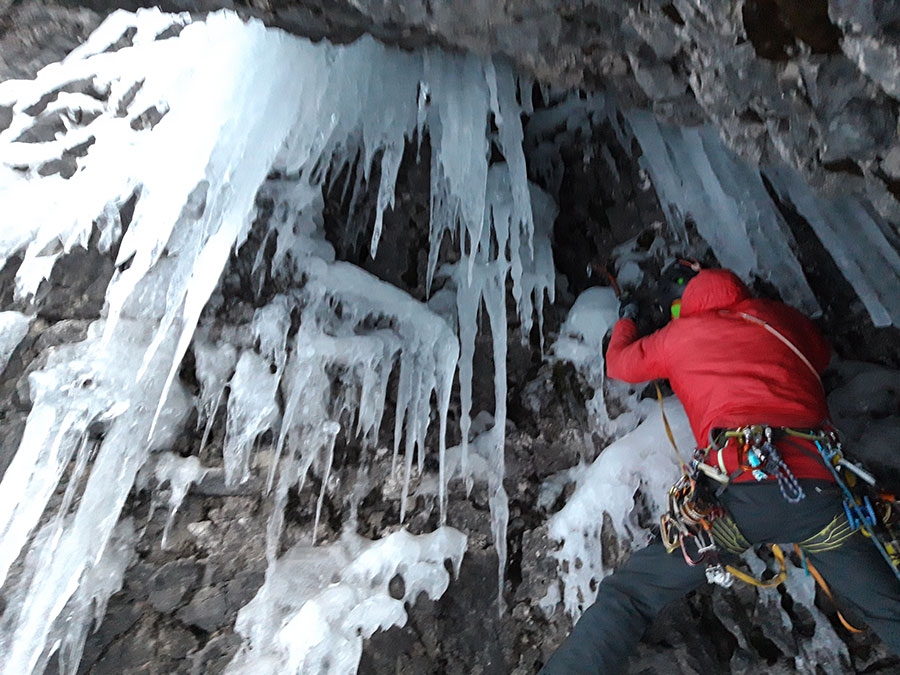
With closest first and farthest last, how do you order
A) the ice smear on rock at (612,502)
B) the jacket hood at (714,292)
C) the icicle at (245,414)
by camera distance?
the jacket hood at (714,292) → the icicle at (245,414) → the ice smear on rock at (612,502)

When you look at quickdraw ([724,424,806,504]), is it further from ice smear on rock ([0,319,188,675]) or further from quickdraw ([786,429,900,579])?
ice smear on rock ([0,319,188,675])

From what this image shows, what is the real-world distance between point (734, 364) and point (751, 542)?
2.66 ft

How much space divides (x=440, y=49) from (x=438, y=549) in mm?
2908

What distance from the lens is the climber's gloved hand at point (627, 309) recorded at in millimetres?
3504

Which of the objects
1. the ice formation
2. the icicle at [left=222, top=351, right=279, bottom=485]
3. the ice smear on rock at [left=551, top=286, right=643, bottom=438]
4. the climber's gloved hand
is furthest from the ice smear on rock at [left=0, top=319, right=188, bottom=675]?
the climber's gloved hand

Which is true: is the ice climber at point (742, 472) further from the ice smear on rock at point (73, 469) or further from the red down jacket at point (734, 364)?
the ice smear on rock at point (73, 469)

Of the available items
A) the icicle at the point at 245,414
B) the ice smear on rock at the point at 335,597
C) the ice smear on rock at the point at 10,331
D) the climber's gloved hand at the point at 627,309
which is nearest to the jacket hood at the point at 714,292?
the climber's gloved hand at the point at 627,309

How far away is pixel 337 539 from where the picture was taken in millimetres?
3199

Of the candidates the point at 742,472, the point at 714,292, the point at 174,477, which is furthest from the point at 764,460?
the point at 174,477

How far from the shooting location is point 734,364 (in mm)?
2602

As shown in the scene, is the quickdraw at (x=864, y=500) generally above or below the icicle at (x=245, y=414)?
below

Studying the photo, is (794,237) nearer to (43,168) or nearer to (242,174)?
(242,174)

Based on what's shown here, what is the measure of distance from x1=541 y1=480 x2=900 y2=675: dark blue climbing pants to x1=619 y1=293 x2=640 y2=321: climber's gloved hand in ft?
4.42

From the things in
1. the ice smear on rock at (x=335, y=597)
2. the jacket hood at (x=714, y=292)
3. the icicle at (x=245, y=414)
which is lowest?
the ice smear on rock at (x=335, y=597)
